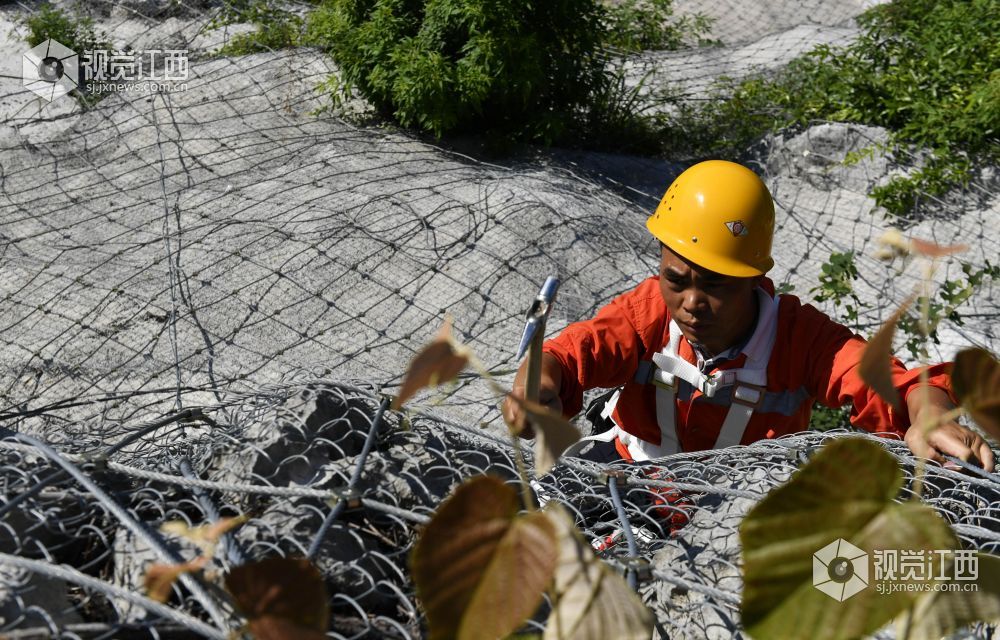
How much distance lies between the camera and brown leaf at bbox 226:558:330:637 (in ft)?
2.19

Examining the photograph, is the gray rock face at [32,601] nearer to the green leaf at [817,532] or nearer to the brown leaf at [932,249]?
the green leaf at [817,532]

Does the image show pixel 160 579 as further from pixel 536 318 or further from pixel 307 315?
pixel 307 315

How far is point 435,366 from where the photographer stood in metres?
0.55

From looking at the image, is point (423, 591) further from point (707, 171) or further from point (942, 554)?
point (707, 171)

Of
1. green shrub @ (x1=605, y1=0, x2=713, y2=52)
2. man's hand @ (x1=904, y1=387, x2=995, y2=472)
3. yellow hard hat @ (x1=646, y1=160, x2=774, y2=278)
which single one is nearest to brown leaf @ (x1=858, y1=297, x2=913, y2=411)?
man's hand @ (x1=904, y1=387, x2=995, y2=472)

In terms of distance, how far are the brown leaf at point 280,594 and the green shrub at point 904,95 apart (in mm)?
4591

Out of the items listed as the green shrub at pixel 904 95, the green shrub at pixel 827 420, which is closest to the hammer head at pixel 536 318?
the green shrub at pixel 827 420

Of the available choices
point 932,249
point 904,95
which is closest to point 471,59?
point 904,95

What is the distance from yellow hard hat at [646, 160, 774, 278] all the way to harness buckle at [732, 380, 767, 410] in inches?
12.3

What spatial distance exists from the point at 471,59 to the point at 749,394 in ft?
8.71

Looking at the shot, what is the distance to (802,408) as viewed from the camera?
240 cm

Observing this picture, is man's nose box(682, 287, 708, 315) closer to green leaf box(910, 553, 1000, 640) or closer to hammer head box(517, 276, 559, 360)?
hammer head box(517, 276, 559, 360)

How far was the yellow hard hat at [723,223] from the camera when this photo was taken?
6.97 feet

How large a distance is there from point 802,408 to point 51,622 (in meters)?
1.84
